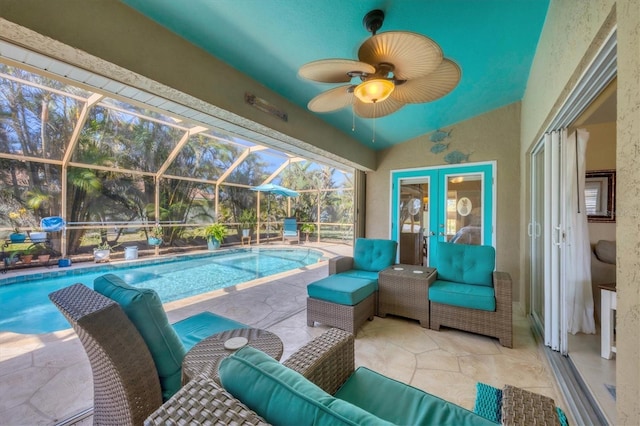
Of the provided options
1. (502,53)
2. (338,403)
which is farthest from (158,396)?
(502,53)

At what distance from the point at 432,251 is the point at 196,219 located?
22.8 ft

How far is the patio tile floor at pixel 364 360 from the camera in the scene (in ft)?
5.76

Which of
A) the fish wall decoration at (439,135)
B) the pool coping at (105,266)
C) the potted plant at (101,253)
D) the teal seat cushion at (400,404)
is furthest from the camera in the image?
the potted plant at (101,253)

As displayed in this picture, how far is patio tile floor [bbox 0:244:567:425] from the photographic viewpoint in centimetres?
176

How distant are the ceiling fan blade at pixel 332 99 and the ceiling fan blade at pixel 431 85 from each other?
36 centimetres

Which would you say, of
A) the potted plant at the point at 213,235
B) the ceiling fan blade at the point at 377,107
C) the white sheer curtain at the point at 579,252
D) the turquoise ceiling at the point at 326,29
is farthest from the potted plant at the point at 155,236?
the white sheer curtain at the point at 579,252

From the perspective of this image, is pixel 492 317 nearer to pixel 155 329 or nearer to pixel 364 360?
pixel 364 360

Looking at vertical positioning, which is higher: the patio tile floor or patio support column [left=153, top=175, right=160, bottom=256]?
patio support column [left=153, top=175, right=160, bottom=256]

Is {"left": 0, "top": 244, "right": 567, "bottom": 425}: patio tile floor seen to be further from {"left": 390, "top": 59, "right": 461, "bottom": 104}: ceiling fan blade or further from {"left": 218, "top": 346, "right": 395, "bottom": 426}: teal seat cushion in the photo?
{"left": 390, "top": 59, "right": 461, "bottom": 104}: ceiling fan blade

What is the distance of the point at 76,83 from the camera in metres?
1.97

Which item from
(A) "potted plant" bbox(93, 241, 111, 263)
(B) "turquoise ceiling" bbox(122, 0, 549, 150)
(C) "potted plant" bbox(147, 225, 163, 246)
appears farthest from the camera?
(C) "potted plant" bbox(147, 225, 163, 246)

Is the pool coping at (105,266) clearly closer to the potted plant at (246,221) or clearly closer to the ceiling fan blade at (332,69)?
the potted plant at (246,221)

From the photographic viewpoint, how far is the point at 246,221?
30.9 ft

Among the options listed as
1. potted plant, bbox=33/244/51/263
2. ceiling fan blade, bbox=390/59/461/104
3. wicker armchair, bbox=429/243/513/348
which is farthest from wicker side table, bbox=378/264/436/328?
potted plant, bbox=33/244/51/263
